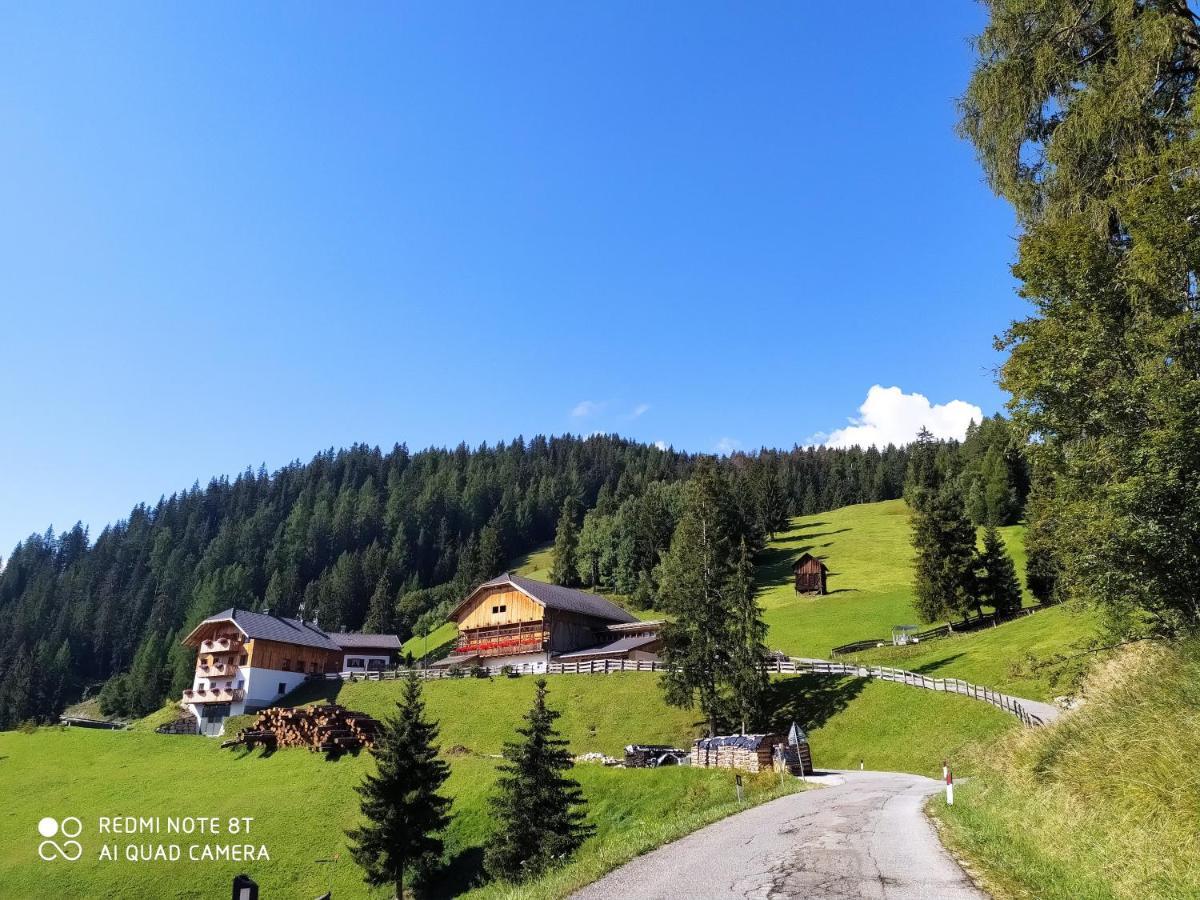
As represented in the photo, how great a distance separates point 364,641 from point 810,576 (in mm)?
53434

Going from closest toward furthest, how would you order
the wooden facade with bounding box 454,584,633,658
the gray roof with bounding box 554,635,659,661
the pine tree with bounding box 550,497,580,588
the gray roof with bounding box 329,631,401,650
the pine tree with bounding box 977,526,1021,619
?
the gray roof with bounding box 554,635,659,661
the pine tree with bounding box 977,526,1021,619
the wooden facade with bounding box 454,584,633,658
the gray roof with bounding box 329,631,401,650
the pine tree with bounding box 550,497,580,588

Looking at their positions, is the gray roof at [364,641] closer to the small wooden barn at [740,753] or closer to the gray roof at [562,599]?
the gray roof at [562,599]

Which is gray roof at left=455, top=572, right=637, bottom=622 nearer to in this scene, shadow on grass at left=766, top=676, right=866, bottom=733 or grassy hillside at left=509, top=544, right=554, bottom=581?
shadow on grass at left=766, top=676, right=866, bottom=733

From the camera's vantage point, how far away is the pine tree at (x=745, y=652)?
40969 millimetres

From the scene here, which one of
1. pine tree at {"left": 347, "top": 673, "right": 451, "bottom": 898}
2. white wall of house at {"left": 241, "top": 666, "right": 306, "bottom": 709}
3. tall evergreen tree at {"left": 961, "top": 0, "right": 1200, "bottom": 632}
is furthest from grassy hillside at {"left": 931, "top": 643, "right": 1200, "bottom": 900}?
white wall of house at {"left": 241, "top": 666, "right": 306, "bottom": 709}

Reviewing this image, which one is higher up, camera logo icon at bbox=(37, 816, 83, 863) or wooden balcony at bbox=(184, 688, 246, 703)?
wooden balcony at bbox=(184, 688, 246, 703)

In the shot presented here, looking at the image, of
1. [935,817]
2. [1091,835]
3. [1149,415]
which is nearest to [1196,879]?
[1091,835]

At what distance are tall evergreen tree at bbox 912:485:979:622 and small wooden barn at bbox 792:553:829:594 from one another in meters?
22.5

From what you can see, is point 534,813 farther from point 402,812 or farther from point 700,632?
point 700,632

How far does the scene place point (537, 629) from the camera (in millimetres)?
64312

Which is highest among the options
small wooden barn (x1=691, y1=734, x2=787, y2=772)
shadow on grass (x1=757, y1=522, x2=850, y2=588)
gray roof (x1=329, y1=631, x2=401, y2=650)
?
shadow on grass (x1=757, y1=522, x2=850, y2=588)

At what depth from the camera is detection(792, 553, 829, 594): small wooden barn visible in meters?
86.5

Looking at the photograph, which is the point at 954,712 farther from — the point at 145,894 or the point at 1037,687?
the point at 145,894

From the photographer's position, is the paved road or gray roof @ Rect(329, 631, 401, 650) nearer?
the paved road
